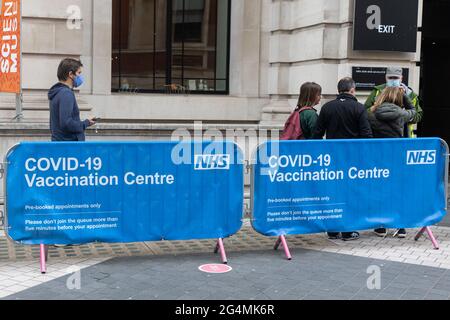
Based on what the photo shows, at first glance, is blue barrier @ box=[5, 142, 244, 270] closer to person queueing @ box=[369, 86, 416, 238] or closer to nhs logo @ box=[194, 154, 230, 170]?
nhs logo @ box=[194, 154, 230, 170]

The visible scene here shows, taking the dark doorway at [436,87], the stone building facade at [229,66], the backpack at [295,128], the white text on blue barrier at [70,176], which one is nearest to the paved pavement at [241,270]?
the white text on blue barrier at [70,176]

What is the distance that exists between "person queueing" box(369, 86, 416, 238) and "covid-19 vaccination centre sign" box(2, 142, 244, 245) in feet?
7.01

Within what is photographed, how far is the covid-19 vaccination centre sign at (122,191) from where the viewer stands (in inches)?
240

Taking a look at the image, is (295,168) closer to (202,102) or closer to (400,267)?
(400,267)

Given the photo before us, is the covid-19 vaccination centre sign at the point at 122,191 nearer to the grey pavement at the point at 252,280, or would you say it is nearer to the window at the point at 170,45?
the grey pavement at the point at 252,280

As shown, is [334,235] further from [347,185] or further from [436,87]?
[436,87]

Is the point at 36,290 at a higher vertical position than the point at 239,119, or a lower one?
lower

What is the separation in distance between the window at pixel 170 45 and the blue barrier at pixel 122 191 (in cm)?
572

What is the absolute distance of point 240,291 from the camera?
559cm

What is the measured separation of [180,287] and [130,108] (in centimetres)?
636

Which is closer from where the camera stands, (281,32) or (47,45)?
(47,45)

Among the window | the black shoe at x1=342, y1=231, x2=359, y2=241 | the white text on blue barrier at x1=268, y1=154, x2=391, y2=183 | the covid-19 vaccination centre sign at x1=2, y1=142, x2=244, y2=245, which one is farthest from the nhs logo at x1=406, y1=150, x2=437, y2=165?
the window

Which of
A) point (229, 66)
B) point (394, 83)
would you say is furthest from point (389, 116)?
point (229, 66)

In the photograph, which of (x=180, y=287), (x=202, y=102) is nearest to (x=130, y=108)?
(x=202, y=102)
